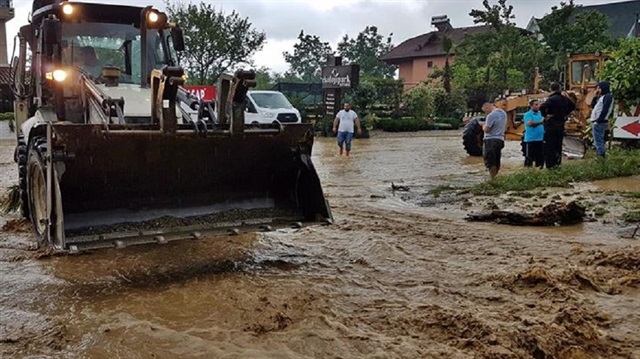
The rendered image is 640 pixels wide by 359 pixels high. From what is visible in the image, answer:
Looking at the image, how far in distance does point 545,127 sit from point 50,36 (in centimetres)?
926

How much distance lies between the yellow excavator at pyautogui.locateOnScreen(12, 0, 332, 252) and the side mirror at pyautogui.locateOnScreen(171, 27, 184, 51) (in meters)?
0.01

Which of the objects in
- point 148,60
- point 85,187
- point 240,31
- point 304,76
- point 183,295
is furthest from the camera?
point 304,76

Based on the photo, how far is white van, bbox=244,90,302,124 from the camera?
22.1 meters

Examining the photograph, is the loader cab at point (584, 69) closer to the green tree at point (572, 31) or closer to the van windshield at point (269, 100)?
the van windshield at point (269, 100)

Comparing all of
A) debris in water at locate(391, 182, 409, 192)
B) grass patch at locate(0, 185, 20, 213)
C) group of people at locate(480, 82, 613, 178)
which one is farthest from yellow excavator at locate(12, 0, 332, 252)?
group of people at locate(480, 82, 613, 178)

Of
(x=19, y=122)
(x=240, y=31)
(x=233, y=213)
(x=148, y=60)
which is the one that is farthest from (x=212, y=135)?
(x=240, y=31)

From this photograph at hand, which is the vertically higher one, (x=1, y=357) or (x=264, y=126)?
(x=264, y=126)

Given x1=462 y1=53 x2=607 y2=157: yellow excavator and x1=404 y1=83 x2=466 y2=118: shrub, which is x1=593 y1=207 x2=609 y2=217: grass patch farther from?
x1=404 y1=83 x2=466 y2=118: shrub

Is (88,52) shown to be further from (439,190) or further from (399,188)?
(439,190)

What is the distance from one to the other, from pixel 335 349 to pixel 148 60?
5.09 m

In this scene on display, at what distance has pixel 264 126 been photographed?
6.35 meters

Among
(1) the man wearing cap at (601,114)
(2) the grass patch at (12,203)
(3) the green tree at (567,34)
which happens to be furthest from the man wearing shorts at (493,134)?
(3) the green tree at (567,34)

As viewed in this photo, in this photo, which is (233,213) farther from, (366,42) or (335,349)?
(366,42)

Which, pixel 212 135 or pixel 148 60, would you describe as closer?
pixel 212 135
